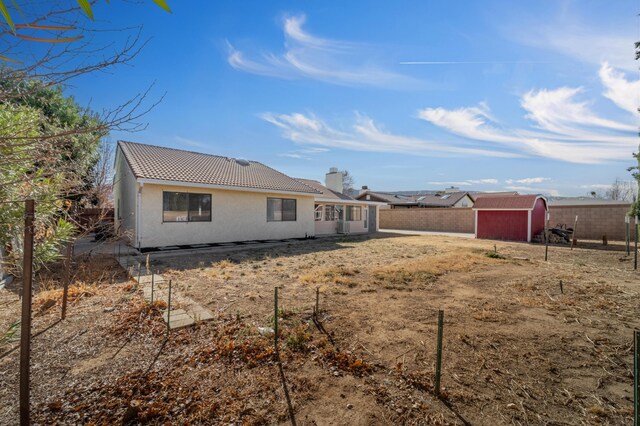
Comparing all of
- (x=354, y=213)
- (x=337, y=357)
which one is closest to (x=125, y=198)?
(x=354, y=213)

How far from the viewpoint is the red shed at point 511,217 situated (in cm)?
1698

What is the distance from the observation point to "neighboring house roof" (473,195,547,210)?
668 inches

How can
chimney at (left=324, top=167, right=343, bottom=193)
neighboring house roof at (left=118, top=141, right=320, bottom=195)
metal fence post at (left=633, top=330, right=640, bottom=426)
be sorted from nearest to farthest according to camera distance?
metal fence post at (left=633, top=330, right=640, bottom=426) < neighboring house roof at (left=118, top=141, right=320, bottom=195) < chimney at (left=324, top=167, right=343, bottom=193)

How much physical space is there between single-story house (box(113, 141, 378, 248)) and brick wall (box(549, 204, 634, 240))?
651 inches

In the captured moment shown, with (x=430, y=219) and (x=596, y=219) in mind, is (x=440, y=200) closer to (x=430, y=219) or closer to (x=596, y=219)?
(x=430, y=219)

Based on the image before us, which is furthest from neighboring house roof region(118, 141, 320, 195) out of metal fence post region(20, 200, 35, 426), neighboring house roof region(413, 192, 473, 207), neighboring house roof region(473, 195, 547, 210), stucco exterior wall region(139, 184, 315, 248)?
neighboring house roof region(413, 192, 473, 207)

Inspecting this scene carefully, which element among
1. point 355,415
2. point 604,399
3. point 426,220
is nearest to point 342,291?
point 355,415

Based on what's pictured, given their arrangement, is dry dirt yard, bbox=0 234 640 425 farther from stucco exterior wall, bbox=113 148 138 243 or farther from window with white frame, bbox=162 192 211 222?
stucco exterior wall, bbox=113 148 138 243

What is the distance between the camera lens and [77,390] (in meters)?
2.61

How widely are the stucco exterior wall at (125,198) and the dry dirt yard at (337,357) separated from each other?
563 cm

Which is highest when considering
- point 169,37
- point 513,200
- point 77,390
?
point 169,37

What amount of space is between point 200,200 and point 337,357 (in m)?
10.3

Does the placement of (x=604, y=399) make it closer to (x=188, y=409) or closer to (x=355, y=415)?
(x=355, y=415)

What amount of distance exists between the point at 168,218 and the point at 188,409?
388 inches
